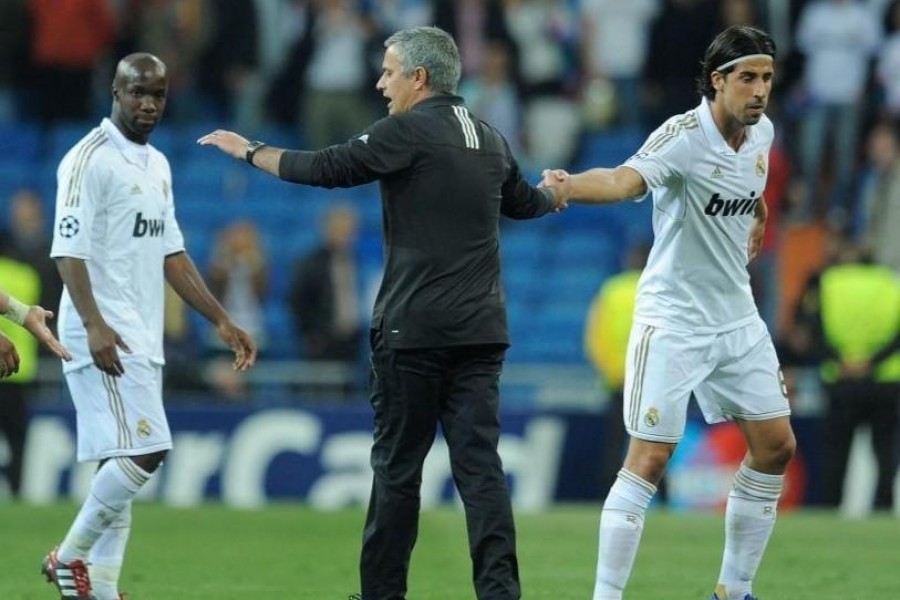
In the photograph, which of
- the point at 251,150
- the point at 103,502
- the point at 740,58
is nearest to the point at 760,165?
the point at 740,58

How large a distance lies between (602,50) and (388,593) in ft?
39.9

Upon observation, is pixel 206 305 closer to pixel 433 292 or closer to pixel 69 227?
pixel 69 227

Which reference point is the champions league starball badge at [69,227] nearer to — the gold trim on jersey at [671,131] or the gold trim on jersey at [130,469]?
the gold trim on jersey at [130,469]

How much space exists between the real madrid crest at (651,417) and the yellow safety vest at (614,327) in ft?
24.1

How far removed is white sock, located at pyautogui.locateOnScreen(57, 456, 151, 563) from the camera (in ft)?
29.7

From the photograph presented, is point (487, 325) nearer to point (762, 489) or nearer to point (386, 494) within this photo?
point (386, 494)

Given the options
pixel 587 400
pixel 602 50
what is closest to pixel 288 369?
pixel 587 400

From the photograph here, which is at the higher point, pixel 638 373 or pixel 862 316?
pixel 862 316

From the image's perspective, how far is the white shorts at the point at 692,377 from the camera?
859 cm

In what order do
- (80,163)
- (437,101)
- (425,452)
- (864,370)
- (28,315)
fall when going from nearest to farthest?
(28,315), (437,101), (425,452), (80,163), (864,370)

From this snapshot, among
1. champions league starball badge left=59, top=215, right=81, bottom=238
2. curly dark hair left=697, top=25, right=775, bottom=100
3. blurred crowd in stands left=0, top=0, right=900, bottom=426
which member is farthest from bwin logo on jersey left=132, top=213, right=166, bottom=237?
blurred crowd in stands left=0, top=0, right=900, bottom=426

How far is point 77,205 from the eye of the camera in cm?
904

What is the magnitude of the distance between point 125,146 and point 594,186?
2361 mm

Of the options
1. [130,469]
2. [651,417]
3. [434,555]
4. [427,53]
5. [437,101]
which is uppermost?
[427,53]
